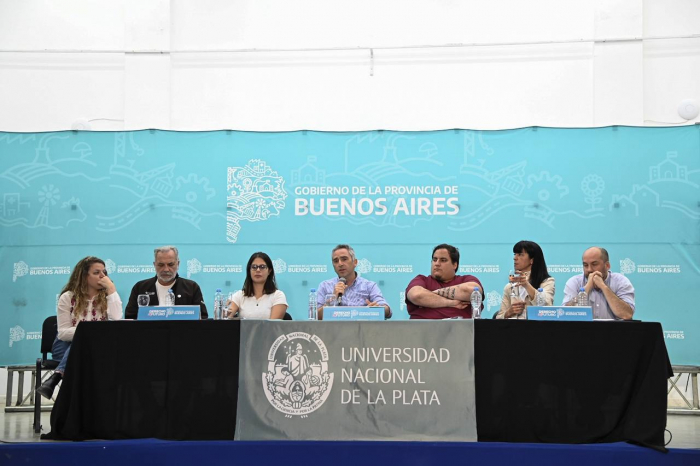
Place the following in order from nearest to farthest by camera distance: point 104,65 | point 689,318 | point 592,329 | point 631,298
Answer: point 592,329 → point 631,298 → point 689,318 → point 104,65

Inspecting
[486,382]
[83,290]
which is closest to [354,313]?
[486,382]

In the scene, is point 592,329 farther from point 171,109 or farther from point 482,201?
Result: point 171,109

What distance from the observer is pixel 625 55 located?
19.3 feet

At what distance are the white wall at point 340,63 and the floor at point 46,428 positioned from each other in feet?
8.31

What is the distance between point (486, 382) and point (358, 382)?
0.53 metres

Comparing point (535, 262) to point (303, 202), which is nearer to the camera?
point (535, 262)

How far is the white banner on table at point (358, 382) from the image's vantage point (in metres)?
2.85

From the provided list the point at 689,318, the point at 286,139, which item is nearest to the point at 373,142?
the point at 286,139

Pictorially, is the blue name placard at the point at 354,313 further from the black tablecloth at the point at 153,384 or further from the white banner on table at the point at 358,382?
the black tablecloth at the point at 153,384

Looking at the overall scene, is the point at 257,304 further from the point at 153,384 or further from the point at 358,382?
the point at 358,382

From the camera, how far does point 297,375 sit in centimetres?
291

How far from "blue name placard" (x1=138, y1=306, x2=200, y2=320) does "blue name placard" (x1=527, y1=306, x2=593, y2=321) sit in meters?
1.47

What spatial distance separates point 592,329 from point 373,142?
9.14ft

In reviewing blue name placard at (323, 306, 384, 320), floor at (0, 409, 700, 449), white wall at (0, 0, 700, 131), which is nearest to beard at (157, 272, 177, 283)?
floor at (0, 409, 700, 449)
